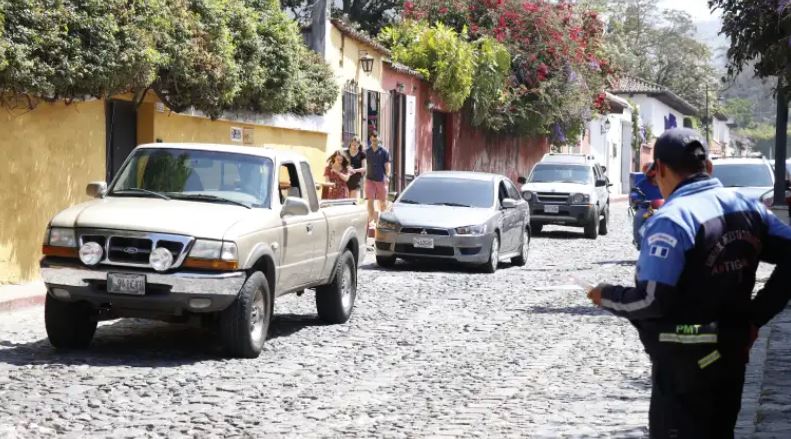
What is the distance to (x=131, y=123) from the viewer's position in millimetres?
18078

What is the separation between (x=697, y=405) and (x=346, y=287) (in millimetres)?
8348

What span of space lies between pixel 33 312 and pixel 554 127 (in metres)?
31.3

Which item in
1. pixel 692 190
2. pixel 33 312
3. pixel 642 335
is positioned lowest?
pixel 33 312

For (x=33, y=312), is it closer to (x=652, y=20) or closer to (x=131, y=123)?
(x=131, y=123)

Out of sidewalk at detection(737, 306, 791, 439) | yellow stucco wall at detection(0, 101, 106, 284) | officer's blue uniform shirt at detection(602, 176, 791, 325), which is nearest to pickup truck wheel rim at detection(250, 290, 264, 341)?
sidewalk at detection(737, 306, 791, 439)

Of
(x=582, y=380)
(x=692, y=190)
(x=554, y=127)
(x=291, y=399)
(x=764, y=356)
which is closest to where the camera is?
(x=692, y=190)

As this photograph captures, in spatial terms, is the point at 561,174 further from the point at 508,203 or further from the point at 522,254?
the point at 508,203

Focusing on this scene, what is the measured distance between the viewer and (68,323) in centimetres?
993

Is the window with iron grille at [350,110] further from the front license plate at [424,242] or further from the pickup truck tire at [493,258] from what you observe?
the front license plate at [424,242]

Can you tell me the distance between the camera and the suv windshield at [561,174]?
1163 inches

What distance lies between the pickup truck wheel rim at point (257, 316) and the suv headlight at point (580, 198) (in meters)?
18.6

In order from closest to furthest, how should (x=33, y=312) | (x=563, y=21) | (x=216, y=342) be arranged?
(x=216, y=342) → (x=33, y=312) → (x=563, y=21)

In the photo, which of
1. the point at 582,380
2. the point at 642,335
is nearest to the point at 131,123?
the point at 582,380

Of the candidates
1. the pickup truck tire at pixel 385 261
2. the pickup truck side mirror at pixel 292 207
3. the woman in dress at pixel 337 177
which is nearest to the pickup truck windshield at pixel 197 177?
the pickup truck side mirror at pixel 292 207
